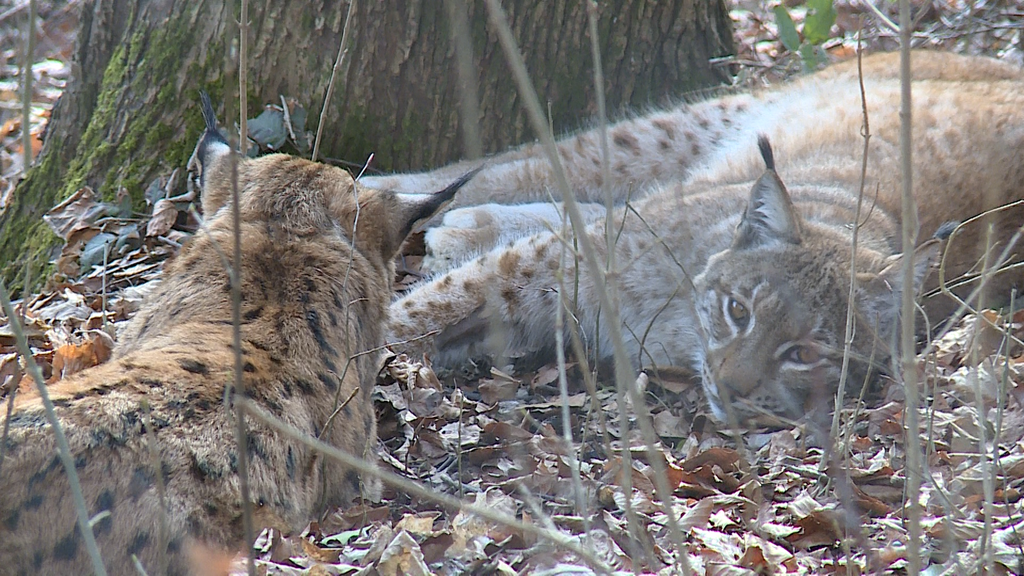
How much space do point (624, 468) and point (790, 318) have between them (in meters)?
1.95

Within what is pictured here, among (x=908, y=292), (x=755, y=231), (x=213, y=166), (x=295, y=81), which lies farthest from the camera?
(x=295, y=81)

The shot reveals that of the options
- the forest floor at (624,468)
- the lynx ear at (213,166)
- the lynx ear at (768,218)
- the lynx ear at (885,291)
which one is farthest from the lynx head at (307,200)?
the lynx ear at (885,291)

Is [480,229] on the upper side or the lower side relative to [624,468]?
upper

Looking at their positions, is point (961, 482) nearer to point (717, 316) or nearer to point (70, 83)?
point (717, 316)

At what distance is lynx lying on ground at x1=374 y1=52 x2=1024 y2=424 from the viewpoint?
3748 mm

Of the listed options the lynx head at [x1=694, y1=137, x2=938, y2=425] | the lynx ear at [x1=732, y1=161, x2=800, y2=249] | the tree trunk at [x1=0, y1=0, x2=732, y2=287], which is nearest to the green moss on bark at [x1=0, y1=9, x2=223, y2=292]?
the tree trunk at [x1=0, y1=0, x2=732, y2=287]

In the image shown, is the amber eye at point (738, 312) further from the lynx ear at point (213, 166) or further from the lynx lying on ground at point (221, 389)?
the lynx ear at point (213, 166)

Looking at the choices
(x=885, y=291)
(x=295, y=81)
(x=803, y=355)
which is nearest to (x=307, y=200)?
(x=295, y=81)

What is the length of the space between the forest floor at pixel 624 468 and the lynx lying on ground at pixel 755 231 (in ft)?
0.78

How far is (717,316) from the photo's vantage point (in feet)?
13.1

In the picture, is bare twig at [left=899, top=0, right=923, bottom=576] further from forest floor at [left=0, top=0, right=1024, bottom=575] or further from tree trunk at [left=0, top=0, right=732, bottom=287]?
tree trunk at [left=0, top=0, right=732, bottom=287]

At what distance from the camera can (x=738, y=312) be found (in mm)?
3906

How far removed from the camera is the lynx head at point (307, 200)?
3217mm

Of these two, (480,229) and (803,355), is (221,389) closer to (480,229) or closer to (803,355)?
(803,355)
